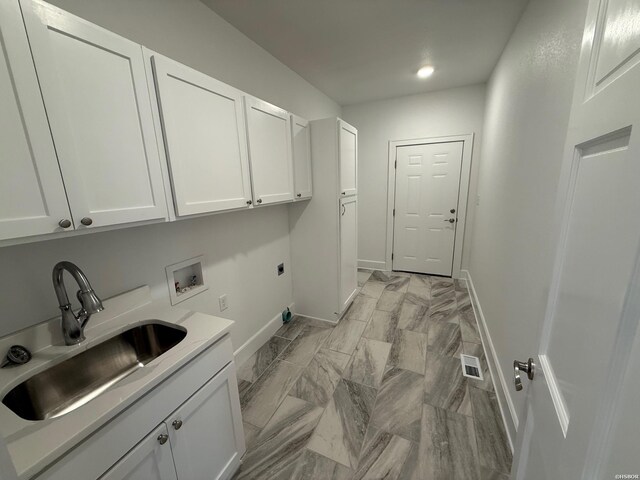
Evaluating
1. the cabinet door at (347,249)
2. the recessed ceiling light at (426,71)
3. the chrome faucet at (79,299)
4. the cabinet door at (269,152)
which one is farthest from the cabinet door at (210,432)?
the recessed ceiling light at (426,71)

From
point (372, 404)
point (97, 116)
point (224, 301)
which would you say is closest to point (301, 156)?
point (224, 301)

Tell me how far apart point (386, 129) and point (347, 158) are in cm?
158

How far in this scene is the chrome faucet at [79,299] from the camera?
0.96m

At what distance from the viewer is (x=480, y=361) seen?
216 centimetres

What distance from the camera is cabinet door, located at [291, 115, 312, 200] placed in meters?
2.23

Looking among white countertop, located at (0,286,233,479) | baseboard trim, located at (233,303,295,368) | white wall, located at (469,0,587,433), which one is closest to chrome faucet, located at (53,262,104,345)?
white countertop, located at (0,286,233,479)

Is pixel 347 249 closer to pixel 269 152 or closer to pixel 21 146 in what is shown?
pixel 269 152

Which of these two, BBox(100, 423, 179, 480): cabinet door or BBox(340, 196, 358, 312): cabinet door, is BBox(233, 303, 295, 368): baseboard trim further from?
BBox(100, 423, 179, 480): cabinet door

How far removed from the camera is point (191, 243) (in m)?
1.70

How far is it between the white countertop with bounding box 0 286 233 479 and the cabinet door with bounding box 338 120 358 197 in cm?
182

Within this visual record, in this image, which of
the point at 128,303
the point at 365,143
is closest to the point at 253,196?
the point at 128,303

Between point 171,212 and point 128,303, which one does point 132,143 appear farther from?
Result: point 128,303

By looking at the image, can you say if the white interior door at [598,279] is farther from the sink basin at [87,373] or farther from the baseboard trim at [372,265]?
the baseboard trim at [372,265]

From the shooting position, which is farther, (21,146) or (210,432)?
(210,432)
